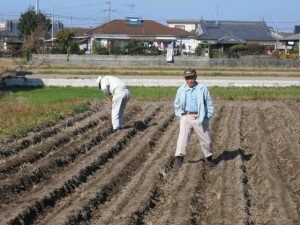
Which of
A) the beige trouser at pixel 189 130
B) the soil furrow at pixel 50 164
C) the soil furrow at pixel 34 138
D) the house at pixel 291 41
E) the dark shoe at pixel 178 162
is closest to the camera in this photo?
→ the soil furrow at pixel 50 164

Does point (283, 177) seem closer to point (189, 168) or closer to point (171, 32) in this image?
point (189, 168)

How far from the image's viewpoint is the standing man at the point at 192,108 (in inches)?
368

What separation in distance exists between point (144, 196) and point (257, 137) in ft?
19.0

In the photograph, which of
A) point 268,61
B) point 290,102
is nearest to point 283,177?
point 290,102

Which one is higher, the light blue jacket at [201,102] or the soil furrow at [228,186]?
the light blue jacket at [201,102]

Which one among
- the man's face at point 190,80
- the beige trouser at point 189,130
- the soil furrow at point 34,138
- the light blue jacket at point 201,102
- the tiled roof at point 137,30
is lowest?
the soil furrow at point 34,138

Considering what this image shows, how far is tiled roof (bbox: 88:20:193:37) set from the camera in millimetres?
58406

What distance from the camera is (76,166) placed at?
9.75 m

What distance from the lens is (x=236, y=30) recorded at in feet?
205

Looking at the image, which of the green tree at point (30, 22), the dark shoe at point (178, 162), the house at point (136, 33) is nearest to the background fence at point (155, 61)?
the house at point (136, 33)

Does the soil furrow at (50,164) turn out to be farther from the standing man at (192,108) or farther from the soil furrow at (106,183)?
the standing man at (192,108)

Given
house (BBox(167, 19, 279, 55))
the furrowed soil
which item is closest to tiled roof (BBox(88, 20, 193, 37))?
house (BBox(167, 19, 279, 55))

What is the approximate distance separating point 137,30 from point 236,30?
10.0 meters

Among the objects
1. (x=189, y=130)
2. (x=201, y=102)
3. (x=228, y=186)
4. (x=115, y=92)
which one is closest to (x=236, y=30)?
(x=115, y=92)
